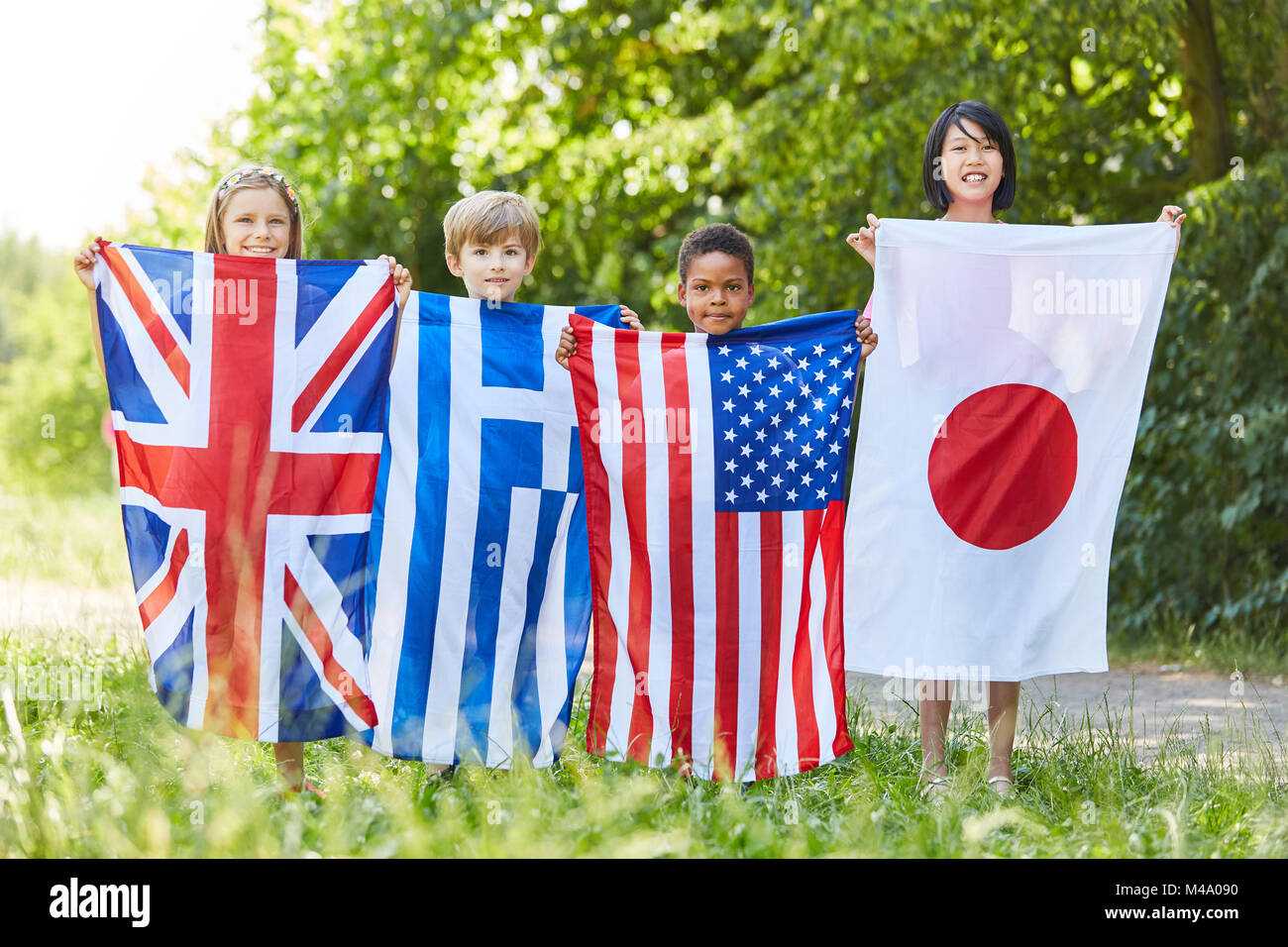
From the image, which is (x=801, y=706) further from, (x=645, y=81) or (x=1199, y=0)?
(x=645, y=81)

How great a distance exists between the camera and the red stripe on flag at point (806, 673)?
3748mm

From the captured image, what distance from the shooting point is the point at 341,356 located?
3666mm

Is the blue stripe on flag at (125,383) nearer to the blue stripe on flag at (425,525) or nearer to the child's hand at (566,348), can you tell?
the blue stripe on flag at (425,525)

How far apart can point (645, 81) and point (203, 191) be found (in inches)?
274

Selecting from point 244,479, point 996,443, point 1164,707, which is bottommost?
point 1164,707

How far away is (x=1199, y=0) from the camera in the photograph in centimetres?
717

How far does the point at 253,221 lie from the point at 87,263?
20.4 inches

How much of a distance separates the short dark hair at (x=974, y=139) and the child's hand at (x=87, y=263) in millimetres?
2728

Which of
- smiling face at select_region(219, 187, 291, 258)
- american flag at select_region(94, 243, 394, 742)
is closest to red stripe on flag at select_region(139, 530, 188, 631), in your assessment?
american flag at select_region(94, 243, 394, 742)

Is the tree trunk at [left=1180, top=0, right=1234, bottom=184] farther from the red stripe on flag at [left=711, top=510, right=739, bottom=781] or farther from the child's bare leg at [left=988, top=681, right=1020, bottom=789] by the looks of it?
the red stripe on flag at [left=711, top=510, right=739, bottom=781]

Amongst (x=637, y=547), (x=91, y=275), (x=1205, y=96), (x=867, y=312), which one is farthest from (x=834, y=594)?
(x=1205, y=96)

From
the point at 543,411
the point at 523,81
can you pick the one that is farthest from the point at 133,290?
the point at 523,81

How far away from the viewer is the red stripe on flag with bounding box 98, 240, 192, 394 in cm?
358

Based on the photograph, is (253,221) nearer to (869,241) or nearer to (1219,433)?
(869,241)
